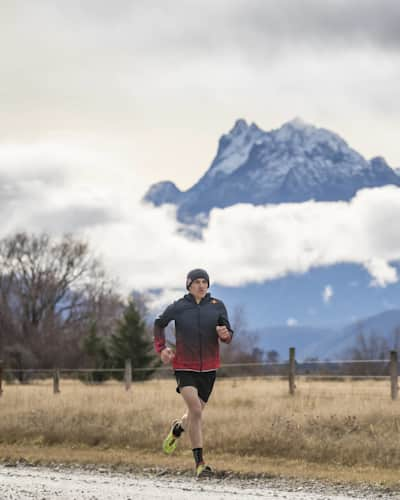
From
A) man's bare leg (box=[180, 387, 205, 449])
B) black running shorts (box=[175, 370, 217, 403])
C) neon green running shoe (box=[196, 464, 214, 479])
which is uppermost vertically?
black running shorts (box=[175, 370, 217, 403])

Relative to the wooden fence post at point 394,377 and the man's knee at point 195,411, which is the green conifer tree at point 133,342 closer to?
the wooden fence post at point 394,377

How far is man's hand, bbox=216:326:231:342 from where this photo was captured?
10.5 m

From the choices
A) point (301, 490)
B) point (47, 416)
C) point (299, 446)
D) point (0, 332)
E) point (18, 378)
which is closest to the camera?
point (301, 490)

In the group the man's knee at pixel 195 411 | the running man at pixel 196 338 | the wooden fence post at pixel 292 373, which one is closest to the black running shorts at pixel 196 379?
the running man at pixel 196 338

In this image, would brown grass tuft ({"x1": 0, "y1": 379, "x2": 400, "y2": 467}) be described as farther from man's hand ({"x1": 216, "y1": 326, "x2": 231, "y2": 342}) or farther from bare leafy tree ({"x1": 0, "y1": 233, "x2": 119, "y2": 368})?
bare leafy tree ({"x1": 0, "y1": 233, "x2": 119, "y2": 368})

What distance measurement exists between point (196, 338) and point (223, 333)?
334 millimetres

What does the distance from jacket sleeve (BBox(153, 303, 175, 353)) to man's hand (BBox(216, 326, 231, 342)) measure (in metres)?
0.59

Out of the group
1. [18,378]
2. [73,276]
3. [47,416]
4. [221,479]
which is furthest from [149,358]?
[73,276]

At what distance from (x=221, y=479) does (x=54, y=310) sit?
66.2 metres

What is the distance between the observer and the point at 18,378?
53719 millimetres

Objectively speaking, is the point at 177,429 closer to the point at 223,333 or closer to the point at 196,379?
the point at 196,379

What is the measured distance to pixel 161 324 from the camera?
35.9 feet

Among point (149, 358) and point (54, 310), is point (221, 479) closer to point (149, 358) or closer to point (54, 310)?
point (149, 358)

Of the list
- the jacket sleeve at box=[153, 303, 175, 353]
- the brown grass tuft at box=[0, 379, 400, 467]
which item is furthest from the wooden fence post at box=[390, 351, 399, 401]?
the jacket sleeve at box=[153, 303, 175, 353]
